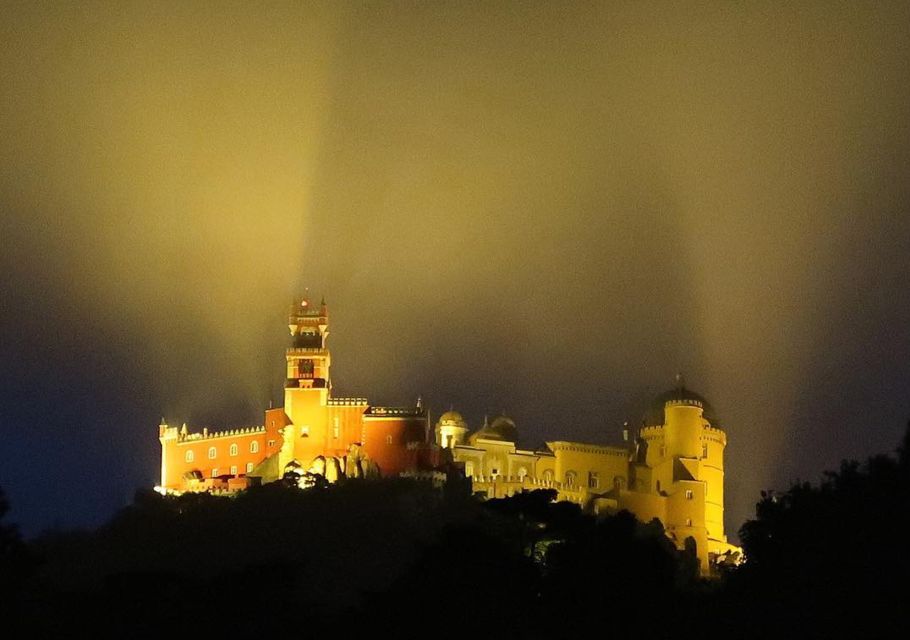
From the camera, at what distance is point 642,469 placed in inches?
5153

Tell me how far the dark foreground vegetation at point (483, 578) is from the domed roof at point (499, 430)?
1424 centimetres

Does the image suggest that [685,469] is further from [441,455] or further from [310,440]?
[310,440]

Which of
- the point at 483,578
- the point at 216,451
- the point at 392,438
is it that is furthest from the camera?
the point at 216,451

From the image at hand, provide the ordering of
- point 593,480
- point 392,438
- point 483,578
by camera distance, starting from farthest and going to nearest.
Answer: point 593,480
point 392,438
point 483,578

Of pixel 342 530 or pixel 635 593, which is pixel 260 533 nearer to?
pixel 342 530

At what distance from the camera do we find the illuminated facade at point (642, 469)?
128 metres

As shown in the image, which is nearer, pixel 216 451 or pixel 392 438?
pixel 392 438

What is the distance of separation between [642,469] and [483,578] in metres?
46.1

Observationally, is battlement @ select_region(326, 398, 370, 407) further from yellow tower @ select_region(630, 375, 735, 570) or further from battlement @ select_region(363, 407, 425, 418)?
yellow tower @ select_region(630, 375, 735, 570)

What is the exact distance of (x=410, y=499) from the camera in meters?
119

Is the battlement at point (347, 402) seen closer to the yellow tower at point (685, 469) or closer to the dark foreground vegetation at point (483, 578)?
the dark foreground vegetation at point (483, 578)

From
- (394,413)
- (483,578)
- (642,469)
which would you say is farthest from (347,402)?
(483,578)

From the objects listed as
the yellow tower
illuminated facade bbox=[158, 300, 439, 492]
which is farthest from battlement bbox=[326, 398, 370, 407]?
the yellow tower

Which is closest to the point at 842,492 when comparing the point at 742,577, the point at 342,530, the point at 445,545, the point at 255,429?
the point at 742,577
